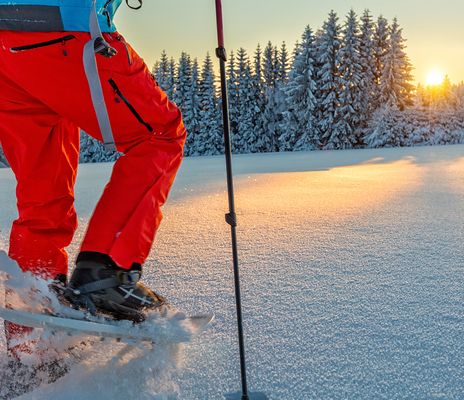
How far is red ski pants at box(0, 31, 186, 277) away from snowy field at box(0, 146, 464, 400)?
342 mm

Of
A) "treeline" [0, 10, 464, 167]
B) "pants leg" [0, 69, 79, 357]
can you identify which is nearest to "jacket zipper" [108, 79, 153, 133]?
"pants leg" [0, 69, 79, 357]

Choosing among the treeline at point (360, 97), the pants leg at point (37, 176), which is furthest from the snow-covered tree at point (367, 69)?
the pants leg at point (37, 176)

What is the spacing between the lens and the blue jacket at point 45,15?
1.14 meters

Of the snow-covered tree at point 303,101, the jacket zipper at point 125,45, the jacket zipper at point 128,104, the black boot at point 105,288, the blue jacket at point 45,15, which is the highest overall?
the snow-covered tree at point 303,101

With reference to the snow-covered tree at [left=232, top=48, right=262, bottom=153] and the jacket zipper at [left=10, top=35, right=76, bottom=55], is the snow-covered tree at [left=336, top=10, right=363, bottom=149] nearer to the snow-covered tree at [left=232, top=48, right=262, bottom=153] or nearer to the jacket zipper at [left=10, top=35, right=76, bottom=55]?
the snow-covered tree at [left=232, top=48, right=262, bottom=153]

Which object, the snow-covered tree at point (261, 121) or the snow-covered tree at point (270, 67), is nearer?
the snow-covered tree at point (261, 121)

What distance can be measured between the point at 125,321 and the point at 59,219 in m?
0.45

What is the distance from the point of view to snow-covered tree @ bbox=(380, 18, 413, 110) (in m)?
29.9

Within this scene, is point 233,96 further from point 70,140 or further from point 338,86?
point 70,140

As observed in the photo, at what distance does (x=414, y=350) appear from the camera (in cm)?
116

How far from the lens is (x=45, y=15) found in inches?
44.9

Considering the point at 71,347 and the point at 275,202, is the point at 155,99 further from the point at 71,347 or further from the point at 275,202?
the point at 275,202

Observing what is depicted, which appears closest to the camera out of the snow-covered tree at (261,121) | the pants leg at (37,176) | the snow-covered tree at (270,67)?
the pants leg at (37,176)

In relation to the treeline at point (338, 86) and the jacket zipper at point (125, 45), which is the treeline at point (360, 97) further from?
the jacket zipper at point (125, 45)
